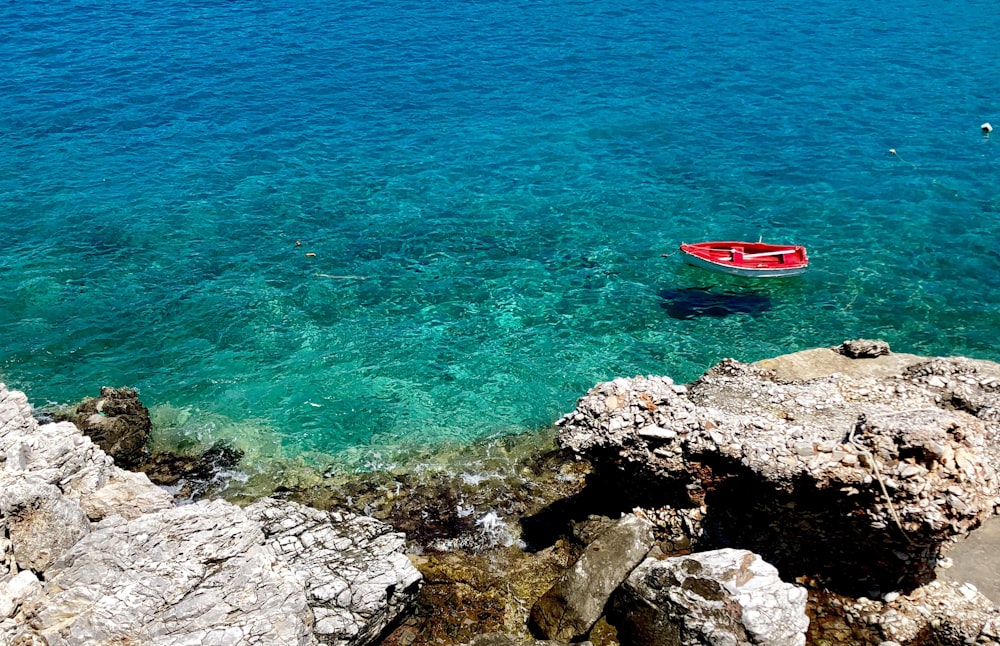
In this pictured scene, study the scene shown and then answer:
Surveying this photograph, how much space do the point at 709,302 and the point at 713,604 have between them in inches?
650

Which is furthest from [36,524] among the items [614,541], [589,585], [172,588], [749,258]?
[749,258]

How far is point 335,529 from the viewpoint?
16.9 meters

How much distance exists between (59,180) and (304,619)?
31.7 metres

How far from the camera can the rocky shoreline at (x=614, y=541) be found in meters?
13.9

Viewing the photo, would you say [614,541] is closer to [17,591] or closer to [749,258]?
[17,591]

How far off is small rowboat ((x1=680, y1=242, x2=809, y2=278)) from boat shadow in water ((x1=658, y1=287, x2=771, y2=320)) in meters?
0.82

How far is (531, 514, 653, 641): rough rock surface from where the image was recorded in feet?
49.9

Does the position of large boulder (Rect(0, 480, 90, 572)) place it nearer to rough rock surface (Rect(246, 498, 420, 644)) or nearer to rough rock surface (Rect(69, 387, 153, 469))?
rough rock surface (Rect(246, 498, 420, 644))

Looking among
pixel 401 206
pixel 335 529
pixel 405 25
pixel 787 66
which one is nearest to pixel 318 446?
pixel 335 529

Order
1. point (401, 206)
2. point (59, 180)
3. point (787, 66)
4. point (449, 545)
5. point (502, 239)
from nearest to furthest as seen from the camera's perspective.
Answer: point (449, 545), point (502, 239), point (401, 206), point (59, 180), point (787, 66)

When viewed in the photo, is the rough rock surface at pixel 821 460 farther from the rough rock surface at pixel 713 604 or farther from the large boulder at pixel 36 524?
the large boulder at pixel 36 524

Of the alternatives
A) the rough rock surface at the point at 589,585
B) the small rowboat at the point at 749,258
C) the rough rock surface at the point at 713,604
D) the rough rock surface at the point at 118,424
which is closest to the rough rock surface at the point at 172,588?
the rough rock surface at the point at 589,585

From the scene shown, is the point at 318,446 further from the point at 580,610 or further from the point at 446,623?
the point at 580,610

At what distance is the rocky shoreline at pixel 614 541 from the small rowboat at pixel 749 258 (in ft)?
32.3
